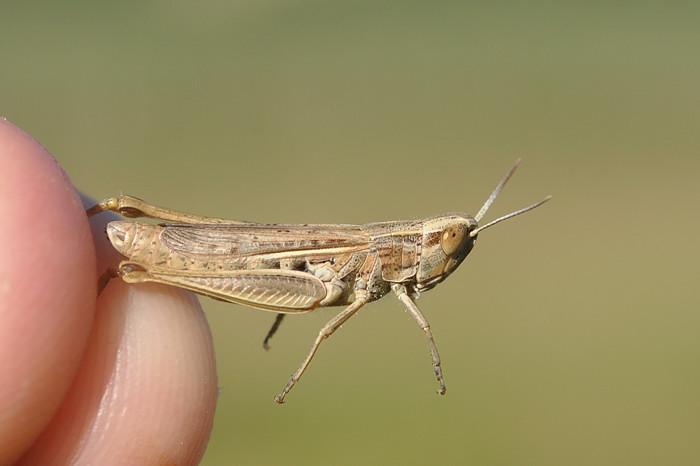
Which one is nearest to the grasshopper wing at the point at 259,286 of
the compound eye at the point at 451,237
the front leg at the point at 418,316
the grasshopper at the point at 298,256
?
the grasshopper at the point at 298,256

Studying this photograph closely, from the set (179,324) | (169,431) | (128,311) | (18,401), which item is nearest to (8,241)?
(18,401)

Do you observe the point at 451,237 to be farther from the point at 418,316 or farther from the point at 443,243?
the point at 418,316

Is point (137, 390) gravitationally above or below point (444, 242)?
below

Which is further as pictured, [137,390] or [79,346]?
[137,390]

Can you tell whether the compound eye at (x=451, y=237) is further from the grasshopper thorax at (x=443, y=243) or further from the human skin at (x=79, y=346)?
the human skin at (x=79, y=346)

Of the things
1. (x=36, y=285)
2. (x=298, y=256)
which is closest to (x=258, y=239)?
(x=298, y=256)

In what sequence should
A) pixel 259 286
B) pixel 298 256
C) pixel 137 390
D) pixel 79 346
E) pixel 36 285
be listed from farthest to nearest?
1. pixel 298 256
2. pixel 259 286
3. pixel 137 390
4. pixel 79 346
5. pixel 36 285
